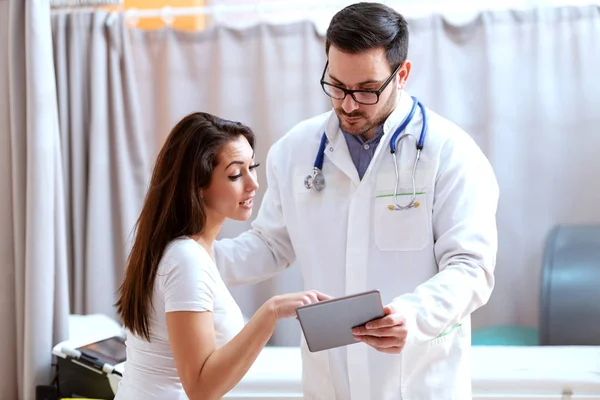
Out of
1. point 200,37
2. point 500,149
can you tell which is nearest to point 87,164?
point 200,37

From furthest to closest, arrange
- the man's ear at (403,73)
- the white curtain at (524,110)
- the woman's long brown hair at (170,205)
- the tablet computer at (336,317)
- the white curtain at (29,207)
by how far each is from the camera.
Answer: the white curtain at (524,110) < the white curtain at (29,207) < the man's ear at (403,73) < the woman's long brown hair at (170,205) < the tablet computer at (336,317)

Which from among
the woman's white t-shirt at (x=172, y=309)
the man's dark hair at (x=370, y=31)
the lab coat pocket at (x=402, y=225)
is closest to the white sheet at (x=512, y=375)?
the lab coat pocket at (x=402, y=225)

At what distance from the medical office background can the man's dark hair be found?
107 cm

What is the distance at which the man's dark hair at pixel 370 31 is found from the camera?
170cm

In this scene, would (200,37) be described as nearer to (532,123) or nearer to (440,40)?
(440,40)

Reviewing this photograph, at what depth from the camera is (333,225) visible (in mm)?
1841

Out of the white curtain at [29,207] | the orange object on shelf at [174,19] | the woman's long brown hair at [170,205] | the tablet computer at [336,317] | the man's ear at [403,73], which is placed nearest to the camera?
the tablet computer at [336,317]

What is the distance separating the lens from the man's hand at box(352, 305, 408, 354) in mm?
1454

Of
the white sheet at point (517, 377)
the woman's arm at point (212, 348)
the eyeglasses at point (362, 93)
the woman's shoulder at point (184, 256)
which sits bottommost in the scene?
the white sheet at point (517, 377)

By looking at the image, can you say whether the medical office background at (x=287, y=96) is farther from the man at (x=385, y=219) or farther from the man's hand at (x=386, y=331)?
the man's hand at (x=386, y=331)

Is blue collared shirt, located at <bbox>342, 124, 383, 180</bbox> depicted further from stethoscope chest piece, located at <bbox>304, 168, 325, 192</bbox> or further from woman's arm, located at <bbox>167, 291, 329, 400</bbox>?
woman's arm, located at <bbox>167, 291, 329, 400</bbox>

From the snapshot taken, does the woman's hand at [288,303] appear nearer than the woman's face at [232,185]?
Yes

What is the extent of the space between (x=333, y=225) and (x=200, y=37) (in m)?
1.42

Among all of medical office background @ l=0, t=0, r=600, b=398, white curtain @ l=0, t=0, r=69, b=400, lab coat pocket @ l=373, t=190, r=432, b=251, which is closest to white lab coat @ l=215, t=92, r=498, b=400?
lab coat pocket @ l=373, t=190, r=432, b=251
